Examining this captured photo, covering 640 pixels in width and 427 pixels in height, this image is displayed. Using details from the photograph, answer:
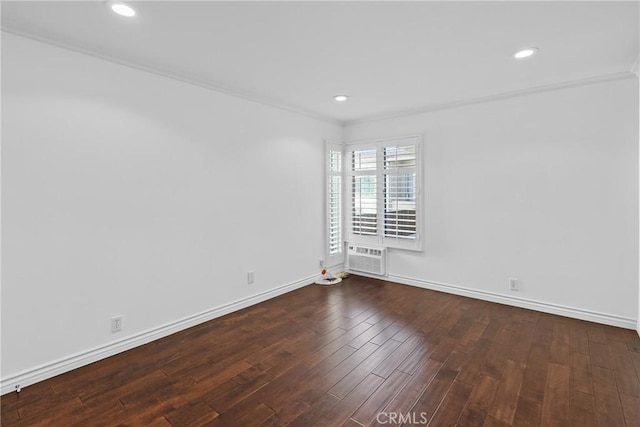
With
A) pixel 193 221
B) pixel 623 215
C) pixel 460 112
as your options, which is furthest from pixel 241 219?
pixel 623 215

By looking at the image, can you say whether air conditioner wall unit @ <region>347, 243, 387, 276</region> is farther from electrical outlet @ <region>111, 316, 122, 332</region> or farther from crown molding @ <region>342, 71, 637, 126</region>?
electrical outlet @ <region>111, 316, 122, 332</region>

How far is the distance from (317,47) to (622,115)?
304cm

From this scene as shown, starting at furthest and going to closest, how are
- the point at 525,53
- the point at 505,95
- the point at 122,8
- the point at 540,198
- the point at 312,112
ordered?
1. the point at 312,112
2. the point at 505,95
3. the point at 540,198
4. the point at 525,53
5. the point at 122,8

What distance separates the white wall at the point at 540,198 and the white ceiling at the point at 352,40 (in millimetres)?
397

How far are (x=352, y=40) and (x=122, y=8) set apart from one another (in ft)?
5.01

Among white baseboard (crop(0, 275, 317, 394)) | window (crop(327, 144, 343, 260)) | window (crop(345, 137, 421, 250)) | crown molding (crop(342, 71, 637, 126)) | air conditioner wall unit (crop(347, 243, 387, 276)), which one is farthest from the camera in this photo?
window (crop(327, 144, 343, 260))

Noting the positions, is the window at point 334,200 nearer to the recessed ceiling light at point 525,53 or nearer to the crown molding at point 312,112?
the crown molding at point 312,112

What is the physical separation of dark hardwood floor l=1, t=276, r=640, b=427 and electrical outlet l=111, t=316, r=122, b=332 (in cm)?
23

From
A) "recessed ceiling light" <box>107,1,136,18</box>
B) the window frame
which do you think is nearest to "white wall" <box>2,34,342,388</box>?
"recessed ceiling light" <box>107,1,136,18</box>

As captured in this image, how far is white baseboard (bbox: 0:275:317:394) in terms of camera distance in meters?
2.22

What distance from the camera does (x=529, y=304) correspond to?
3.63 metres

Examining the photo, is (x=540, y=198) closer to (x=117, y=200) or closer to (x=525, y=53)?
(x=525, y=53)

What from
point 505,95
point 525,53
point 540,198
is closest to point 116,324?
point 525,53

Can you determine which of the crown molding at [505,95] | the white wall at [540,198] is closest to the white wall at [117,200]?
the crown molding at [505,95]
